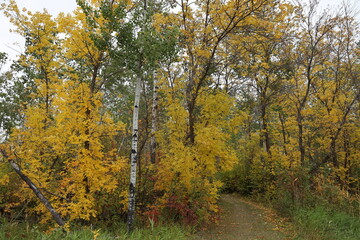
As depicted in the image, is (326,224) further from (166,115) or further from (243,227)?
(166,115)

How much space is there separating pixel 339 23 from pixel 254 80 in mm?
5071

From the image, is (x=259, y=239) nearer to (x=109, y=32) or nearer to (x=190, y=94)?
(x=190, y=94)

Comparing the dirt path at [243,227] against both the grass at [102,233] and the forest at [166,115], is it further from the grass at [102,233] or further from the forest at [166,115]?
the grass at [102,233]

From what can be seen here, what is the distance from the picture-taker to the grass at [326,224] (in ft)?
20.5

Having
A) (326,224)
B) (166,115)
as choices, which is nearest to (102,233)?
(166,115)

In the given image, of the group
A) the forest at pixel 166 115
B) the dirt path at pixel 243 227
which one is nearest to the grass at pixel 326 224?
the forest at pixel 166 115

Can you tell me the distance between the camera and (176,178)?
768 centimetres

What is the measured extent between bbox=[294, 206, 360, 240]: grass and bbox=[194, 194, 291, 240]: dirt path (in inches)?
29.4

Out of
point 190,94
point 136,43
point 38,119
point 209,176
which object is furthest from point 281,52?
point 38,119

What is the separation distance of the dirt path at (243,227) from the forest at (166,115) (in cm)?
49

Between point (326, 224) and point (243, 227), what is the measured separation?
8.63 feet

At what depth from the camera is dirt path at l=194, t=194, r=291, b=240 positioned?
22.1ft

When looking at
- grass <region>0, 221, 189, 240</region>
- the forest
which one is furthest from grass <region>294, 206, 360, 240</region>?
grass <region>0, 221, 189, 240</region>

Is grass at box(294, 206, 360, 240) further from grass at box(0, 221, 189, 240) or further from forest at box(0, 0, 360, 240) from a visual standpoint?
grass at box(0, 221, 189, 240)
